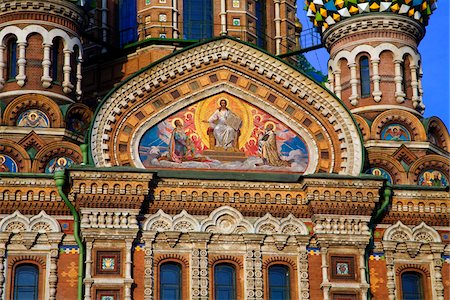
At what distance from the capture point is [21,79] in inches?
909

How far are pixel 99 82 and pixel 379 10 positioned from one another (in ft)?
19.6

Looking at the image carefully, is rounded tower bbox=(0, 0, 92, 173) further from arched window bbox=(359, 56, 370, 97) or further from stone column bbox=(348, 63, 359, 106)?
arched window bbox=(359, 56, 370, 97)

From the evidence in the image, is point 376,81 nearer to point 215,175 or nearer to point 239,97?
point 239,97

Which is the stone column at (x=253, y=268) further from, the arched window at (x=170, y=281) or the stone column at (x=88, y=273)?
the stone column at (x=88, y=273)

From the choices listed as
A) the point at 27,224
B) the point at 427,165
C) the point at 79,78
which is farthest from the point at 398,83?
the point at 27,224

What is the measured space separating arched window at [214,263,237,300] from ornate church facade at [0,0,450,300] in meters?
0.02

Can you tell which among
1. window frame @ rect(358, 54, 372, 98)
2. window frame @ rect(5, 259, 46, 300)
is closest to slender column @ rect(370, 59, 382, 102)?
window frame @ rect(358, 54, 372, 98)

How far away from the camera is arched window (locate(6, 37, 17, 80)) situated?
23.4 meters

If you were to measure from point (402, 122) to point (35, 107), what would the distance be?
6761 millimetres

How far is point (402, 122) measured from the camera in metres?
23.6

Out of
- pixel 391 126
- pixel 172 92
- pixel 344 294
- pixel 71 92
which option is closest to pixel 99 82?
pixel 71 92

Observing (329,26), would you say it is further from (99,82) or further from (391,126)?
(99,82)

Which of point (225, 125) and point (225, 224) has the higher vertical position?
point (225, 125)

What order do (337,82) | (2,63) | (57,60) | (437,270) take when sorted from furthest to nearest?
(337,82) < (57,60) < (2,63) < (437,270)
